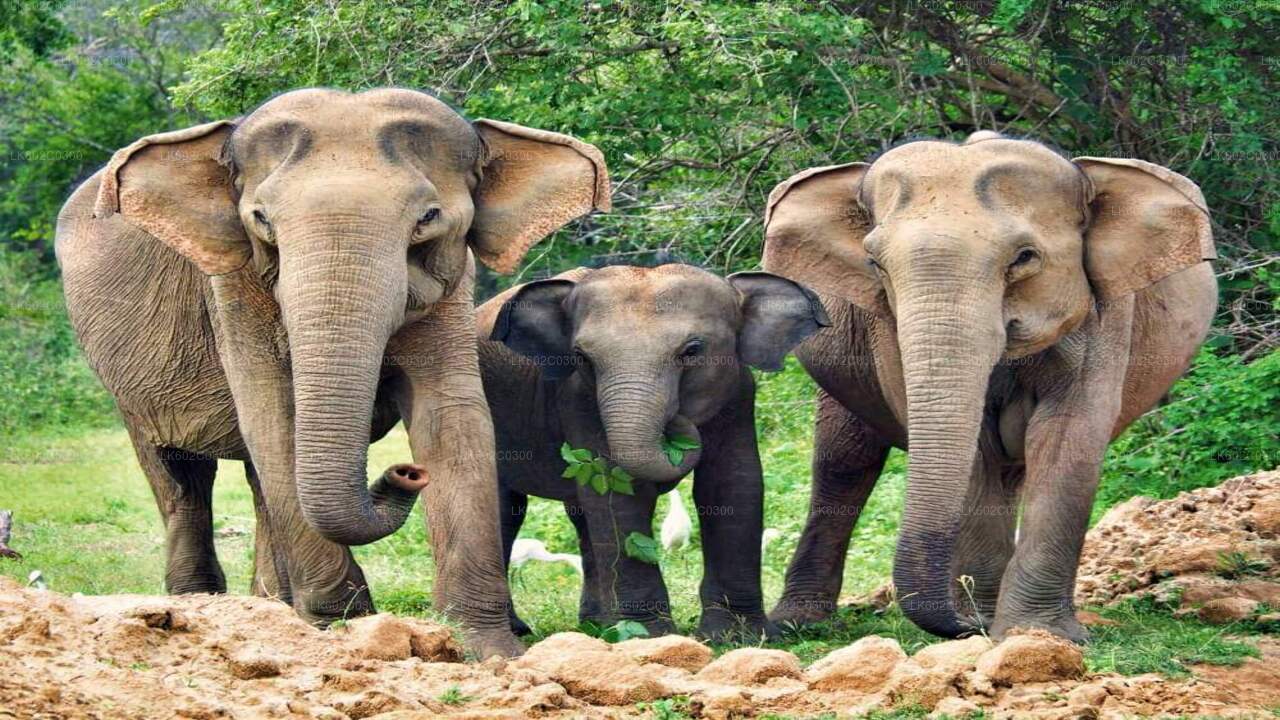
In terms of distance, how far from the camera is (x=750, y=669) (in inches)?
249

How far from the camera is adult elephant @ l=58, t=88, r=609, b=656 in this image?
6.77 metres

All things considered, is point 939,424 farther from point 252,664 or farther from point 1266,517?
point 1266,517

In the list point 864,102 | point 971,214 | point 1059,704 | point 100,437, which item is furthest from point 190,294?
point 100,437

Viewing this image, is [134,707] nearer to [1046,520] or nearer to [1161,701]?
[1161,701]

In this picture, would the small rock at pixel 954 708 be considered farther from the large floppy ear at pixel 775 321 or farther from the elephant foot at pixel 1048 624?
the large floppy ear at pixel 775 321

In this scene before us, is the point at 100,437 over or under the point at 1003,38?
under

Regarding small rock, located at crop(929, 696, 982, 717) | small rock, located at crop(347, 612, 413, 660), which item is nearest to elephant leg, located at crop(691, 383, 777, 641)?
small rock, located at crop(347, 612, 413, 660)

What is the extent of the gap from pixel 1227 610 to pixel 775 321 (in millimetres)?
2239

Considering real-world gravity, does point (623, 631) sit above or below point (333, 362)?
below

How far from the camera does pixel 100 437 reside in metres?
18.1

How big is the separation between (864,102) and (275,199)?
18.9ft

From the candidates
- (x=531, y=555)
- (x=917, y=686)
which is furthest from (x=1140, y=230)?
(x=531, y=555)

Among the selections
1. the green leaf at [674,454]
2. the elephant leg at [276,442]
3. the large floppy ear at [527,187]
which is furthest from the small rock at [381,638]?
the green leaf at [674,454]

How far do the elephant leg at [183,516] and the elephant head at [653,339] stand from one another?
1.70 meters
